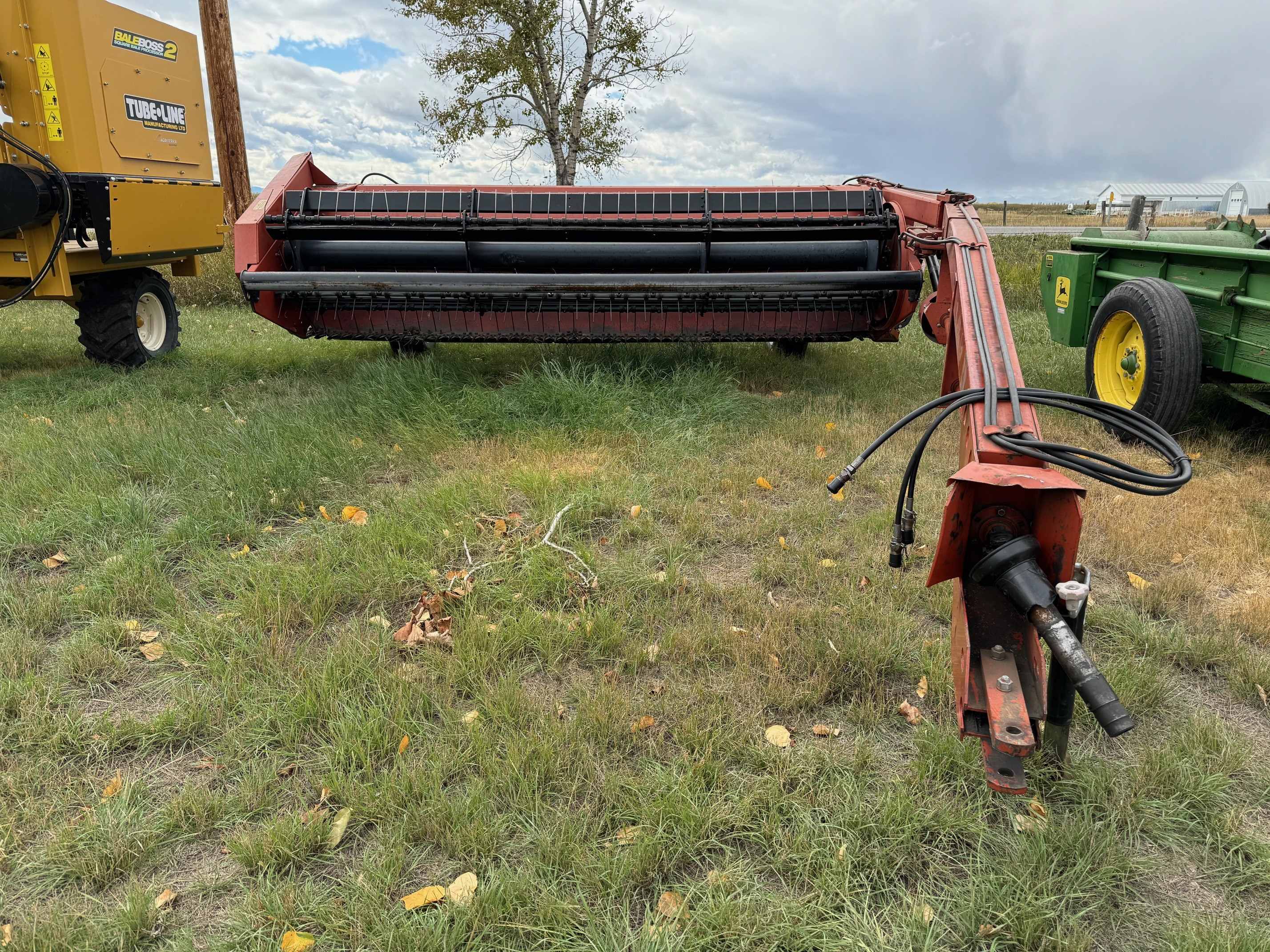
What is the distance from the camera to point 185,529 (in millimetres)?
3559

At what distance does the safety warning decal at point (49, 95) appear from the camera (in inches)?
230

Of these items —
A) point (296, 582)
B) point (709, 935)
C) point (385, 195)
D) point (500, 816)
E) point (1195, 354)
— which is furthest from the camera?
point (385, 195)

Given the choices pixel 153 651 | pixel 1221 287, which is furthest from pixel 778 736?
pixel 1221 287

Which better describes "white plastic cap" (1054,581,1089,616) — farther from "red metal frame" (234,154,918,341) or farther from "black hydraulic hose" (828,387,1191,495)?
"red metal frame" (234,154,918,341)

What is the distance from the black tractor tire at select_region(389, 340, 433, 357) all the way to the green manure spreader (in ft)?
15.5

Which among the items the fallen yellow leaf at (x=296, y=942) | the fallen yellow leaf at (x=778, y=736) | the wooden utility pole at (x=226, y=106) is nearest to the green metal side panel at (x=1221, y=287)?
the fallen yellow leaf at (x=778, y=736)

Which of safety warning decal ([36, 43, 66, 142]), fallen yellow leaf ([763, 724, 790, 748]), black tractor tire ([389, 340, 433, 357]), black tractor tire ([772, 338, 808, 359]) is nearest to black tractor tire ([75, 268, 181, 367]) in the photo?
safety warning decal ([36, 43, 66, 142])

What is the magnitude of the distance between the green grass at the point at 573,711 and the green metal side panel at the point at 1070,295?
146 cm

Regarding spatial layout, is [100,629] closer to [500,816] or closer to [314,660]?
[314,660]

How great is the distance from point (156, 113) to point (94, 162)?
0.93 m

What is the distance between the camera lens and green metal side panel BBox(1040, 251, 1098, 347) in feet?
19.0

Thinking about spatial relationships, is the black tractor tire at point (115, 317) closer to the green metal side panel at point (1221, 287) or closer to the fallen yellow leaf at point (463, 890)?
the fallen yellow leaf at point (463, 890)

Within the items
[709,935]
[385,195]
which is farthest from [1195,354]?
[385,195]

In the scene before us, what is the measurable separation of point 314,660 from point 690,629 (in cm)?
126
